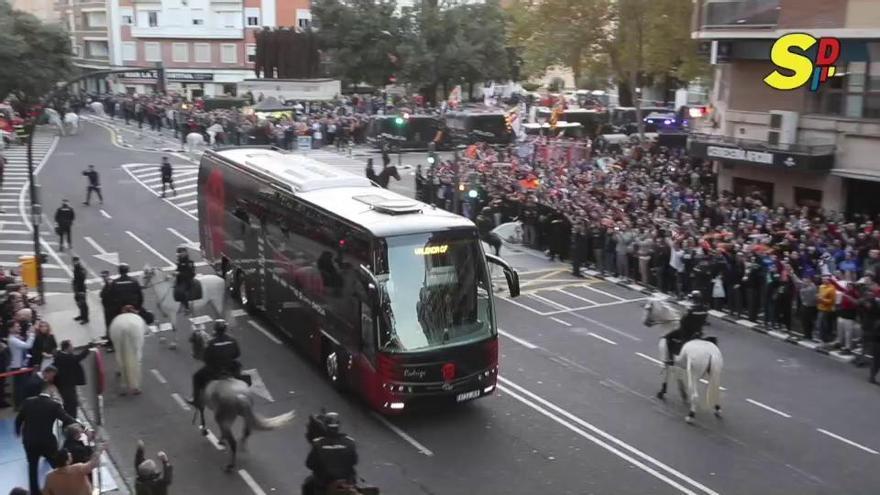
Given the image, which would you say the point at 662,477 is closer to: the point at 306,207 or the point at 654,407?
the point at 654,407

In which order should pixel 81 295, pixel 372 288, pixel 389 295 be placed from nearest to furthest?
pixel 372 288, pixel 389 295, pixel 81 295

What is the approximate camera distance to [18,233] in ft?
96.1

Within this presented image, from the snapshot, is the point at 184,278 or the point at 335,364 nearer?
the point at 335,364

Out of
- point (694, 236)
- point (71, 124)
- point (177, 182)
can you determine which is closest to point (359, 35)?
point (71, 124)

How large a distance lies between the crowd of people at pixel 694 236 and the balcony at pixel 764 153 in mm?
1293

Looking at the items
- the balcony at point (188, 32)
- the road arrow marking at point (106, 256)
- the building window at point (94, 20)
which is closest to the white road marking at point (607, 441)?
the road arrow marking at point (106, 256)

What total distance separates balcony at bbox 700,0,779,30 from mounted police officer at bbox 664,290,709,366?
17.0 m

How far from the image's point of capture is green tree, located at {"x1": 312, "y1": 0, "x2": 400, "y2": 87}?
7069 cm

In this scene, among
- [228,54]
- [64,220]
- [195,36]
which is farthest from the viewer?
[195,36]

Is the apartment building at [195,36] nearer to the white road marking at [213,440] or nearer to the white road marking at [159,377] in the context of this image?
the white road marking at [159,377]

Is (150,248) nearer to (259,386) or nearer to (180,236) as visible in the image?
(180,236)

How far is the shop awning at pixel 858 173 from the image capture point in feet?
84.8

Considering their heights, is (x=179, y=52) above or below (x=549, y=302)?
above

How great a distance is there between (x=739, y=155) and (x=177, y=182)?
75.1 ft
